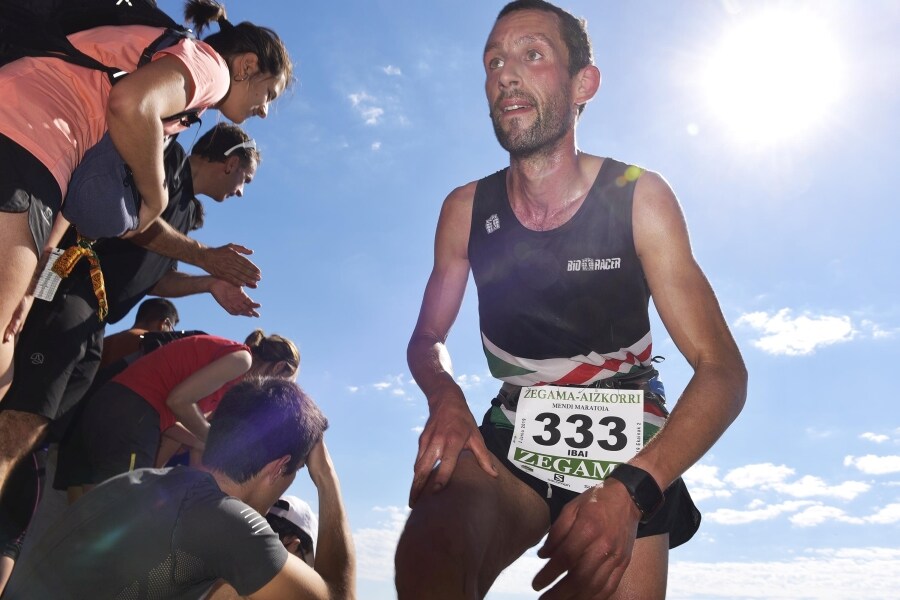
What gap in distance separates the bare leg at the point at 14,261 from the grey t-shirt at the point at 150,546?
721 mm

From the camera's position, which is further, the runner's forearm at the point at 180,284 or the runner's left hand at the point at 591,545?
the runner's forearm at the point at 180,284

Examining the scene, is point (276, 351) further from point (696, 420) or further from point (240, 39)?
point (696, 420)

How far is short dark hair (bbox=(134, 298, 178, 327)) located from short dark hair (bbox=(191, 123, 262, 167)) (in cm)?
158

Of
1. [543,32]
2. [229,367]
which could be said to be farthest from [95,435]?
[543,32]

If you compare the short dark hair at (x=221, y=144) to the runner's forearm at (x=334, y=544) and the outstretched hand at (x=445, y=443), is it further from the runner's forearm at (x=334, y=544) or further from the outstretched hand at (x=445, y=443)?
the outstretched hand at (x=445, y=443)

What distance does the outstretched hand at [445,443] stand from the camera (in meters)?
2.43

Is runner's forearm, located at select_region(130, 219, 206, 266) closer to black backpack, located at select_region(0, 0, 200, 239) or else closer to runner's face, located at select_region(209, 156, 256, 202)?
runner's face, located at select_region(209, 156, 256, 202)

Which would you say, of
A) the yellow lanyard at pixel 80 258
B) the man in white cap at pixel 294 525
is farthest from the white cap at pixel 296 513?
the yellow lanyard at pixel 80 258

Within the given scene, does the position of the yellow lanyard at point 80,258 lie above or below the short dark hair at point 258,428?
above

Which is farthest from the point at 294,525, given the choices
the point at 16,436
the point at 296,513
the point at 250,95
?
the point at 250,95

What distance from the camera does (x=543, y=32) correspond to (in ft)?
11.1

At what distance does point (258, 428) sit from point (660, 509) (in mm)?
1804

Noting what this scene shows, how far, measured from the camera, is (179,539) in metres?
2.47

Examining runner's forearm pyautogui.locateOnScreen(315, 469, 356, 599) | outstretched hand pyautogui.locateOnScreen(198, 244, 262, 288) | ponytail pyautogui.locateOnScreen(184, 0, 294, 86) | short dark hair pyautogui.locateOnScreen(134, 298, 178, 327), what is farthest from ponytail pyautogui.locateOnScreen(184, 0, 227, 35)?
short dark hair pyautogui.locateOnScreen(134, 298, 178, 327)
